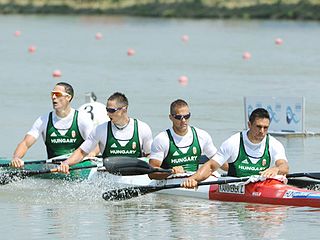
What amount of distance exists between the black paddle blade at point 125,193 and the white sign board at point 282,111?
240 inches

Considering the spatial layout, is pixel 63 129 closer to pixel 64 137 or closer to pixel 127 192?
pixel 64 137

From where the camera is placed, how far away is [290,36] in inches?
1853

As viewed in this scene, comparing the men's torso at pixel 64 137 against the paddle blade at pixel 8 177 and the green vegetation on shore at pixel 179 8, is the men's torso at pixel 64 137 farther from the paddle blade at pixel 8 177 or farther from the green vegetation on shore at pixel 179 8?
the green vegetation on shore at pixel 179 8

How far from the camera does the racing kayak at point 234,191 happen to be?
1319 cm

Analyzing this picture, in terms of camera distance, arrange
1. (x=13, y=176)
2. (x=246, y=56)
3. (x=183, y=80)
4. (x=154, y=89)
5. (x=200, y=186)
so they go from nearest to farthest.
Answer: (x=200, y=186) < (x=13, y=176) < (x=154, y=89) < (x=183, y=80) < (x=246, y=56)

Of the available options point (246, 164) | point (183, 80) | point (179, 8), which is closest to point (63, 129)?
point (246, 164)

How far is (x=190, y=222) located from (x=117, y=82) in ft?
58.0

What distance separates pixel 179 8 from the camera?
6319 cm

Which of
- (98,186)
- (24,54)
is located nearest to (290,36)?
(24,54)

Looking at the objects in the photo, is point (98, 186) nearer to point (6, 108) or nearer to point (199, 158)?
point (199, 158)

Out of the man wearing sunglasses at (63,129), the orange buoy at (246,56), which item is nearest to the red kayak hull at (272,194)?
the man wearing sunglasses at (63,129)

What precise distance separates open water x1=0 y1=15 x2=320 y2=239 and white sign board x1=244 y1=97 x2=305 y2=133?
0.31 meters

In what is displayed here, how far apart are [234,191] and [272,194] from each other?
55 cm

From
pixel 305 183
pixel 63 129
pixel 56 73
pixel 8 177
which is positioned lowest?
pixel 305 183
